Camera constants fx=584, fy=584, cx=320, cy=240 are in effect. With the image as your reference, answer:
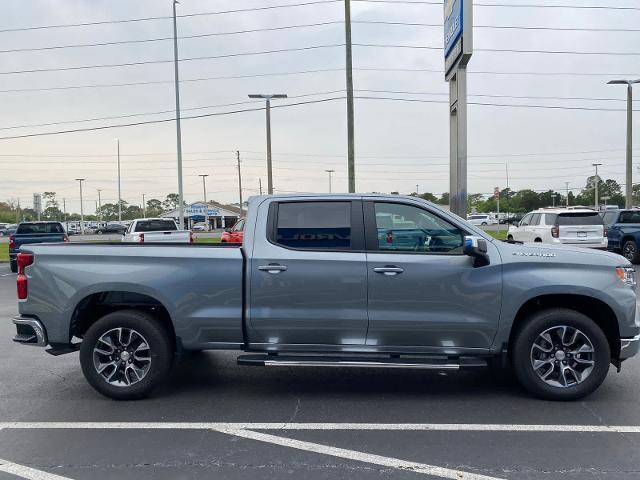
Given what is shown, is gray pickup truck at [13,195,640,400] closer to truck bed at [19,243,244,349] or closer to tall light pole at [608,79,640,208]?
truck bed at [19,243,244,349]

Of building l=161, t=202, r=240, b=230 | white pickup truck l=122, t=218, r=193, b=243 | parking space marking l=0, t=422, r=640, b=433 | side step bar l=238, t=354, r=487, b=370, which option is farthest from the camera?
building l=161, t=202, r=240, b=230

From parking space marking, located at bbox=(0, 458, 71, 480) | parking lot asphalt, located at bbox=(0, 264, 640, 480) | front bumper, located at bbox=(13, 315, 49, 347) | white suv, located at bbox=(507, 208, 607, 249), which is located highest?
white suv, located at bbox=(507, 208, 607, 249)

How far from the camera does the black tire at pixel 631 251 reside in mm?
17406

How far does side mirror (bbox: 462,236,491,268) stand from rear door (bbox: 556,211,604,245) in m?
13.1

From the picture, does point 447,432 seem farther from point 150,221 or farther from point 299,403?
point 150,221

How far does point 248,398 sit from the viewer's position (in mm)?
5449


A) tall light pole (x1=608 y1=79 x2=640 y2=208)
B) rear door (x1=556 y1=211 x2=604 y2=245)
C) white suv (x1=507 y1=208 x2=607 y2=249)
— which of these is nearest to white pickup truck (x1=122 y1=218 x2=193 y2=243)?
white suv (x1=507 y1=208 x2=607 y2=249)

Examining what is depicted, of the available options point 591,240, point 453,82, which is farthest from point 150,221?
point 591,240

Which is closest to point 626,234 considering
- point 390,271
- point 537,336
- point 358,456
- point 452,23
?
point 452,23

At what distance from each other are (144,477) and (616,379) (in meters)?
4.68

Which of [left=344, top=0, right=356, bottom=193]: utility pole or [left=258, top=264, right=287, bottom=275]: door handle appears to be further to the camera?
[left=344, top=0, right=356, bottom=193]: utility pole

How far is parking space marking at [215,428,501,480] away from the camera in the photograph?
3.78 metres

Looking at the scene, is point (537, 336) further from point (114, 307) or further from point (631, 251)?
point (631, 251)

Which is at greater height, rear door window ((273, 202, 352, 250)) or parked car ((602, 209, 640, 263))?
rear door window ((273, 202, 352, 250))
